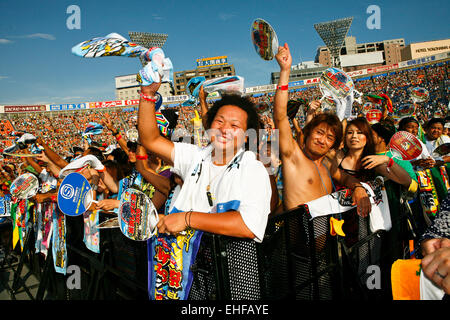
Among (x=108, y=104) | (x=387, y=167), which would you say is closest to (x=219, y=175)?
(x=387, y=167)

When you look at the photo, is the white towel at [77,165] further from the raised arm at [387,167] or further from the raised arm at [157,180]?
the raised arm at [387,167]

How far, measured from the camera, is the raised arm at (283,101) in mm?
2135

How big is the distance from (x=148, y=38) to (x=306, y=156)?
39822mm

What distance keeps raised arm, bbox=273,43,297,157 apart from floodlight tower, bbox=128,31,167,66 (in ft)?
120

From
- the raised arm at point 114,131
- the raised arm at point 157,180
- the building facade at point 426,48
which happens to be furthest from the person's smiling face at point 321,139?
the building facade at point 426,48

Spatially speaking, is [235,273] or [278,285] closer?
[235,273]

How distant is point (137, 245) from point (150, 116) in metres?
1.20

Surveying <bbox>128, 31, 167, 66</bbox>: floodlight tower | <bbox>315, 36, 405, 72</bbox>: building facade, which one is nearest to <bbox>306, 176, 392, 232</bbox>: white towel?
<bbox>128, 31, 167, 66</bbox>: floodlight tower

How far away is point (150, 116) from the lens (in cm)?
154

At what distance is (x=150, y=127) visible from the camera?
1.54 m

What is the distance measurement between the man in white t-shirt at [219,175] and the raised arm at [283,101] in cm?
40

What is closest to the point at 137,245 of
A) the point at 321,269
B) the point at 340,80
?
the point at 321,269

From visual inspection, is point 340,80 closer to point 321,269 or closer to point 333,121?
point 333,121

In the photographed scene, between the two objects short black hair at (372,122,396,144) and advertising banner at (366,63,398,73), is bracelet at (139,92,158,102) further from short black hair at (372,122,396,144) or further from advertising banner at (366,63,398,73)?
advertising banner at (366,63,398,73)
